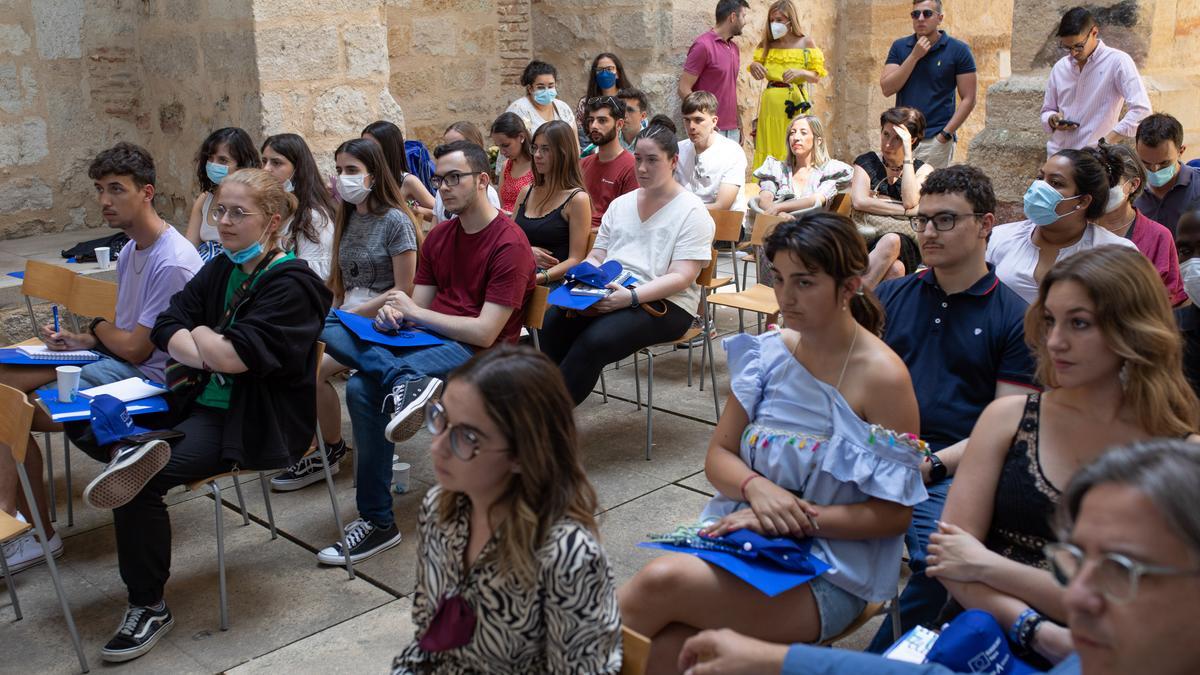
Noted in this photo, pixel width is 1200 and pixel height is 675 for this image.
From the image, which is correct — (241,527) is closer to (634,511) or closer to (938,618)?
(634,511)

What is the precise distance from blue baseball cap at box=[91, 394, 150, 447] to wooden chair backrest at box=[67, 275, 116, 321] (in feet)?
3.54

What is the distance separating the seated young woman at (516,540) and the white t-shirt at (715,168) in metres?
4.21

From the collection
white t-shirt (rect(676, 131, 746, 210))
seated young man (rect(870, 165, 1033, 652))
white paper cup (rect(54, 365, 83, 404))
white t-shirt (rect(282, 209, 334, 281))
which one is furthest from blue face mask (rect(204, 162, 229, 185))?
seated young man (rect(870, 165, 1033, 652))

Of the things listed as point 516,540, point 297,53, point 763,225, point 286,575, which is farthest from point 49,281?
point 516,540

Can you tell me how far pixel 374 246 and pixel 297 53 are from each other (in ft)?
7.22

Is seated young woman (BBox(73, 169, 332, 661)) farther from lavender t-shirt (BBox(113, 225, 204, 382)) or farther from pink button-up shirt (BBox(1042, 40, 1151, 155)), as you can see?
pink button-up shirt (BBox(1042, 40, 1151, 155))

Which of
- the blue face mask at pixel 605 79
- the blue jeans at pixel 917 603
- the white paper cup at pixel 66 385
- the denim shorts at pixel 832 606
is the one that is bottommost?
the blue jeans at pixel 917 603

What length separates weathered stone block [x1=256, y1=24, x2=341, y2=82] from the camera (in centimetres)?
570

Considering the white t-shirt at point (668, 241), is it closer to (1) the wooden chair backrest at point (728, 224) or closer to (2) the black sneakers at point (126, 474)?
(1) the wooden chair backrest at point (728, 224)

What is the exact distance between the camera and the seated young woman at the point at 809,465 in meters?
2.13

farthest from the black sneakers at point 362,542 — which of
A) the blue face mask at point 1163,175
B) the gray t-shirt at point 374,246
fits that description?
the blue face mask at point 1163,175

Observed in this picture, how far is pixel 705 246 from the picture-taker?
14.2 feet

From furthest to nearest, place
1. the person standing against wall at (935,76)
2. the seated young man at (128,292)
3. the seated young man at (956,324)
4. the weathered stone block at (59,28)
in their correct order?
the person standing against wall at (935,76)
the weathered stone block at (59,28)
the seated young man at (128,292)
the seated young man at (956,324)

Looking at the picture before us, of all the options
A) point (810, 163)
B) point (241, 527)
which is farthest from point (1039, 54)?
point (241, 527)
